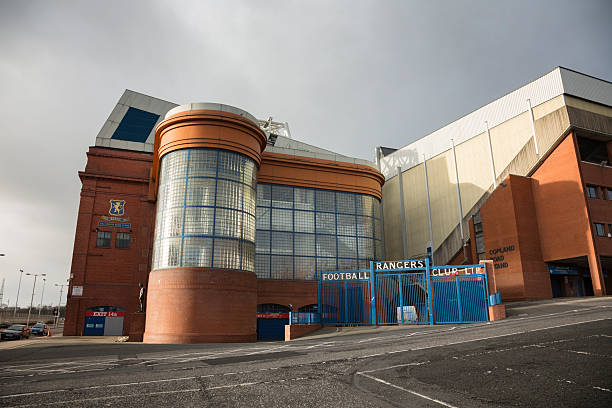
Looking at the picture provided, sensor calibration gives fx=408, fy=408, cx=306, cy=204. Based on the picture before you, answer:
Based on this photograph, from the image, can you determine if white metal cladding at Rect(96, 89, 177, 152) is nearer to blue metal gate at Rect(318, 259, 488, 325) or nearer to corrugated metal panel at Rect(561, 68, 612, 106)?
blue metal gate at Rect(318, 259, 488, 325)

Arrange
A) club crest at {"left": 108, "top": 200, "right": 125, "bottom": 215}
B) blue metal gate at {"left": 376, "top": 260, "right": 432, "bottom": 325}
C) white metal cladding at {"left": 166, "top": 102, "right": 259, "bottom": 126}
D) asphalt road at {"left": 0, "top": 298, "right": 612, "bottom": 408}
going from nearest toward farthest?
asphalt road at {"left": 0, "top": 298, "right": 612, "bottom": 408}
blue metal gate at {"left": 376, "top": 260, "right": 432, "bottom": 325}
white metal cladding at {"left": 166, "top": 102, "right": 259, "bottom": 126}
club crest at {"left": 108, "top": 200, "right": 125, "bottom": 215}

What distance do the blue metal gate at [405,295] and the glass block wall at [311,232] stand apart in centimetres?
729

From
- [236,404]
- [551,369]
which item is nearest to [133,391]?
[236,404]

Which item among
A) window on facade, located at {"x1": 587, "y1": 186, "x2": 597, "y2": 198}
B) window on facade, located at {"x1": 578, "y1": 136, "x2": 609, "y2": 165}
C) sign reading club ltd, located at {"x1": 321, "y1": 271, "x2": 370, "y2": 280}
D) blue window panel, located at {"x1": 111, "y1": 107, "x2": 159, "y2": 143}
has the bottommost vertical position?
sign reading club ltd, located at {"x1": 321, "y1": 271, "x2": 370, "y2": 280}

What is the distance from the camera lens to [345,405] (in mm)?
6770

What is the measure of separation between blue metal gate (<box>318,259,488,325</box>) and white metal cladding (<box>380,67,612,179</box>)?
2311 centimetres

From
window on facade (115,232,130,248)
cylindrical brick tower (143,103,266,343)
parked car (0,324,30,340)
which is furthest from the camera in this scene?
window on facade (115,232,130,248)

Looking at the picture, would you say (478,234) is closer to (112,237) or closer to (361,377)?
(112,237)

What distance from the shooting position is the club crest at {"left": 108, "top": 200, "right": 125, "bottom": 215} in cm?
3703

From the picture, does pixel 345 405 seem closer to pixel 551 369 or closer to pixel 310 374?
pixel 310 374

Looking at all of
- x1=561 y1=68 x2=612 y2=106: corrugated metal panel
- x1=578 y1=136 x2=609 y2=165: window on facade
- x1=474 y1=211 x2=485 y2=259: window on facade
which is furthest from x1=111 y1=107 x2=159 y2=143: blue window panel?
x1=578 y1=136 x2=609 y2=165: window on facade

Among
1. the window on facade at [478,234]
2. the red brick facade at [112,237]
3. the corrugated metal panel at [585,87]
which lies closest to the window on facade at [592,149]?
the corrugated metal panel at [585,87]

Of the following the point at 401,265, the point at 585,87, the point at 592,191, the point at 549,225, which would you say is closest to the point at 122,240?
the point at 401,265

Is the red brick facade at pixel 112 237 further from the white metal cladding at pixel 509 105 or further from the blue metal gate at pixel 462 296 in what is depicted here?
the white metal cladding at pixel 509 105
